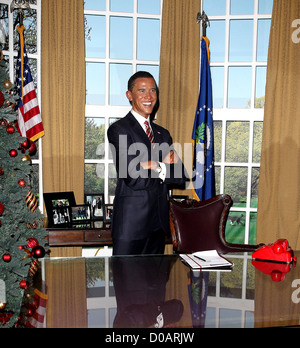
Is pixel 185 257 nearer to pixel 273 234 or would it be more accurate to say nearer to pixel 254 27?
pixel 273 234

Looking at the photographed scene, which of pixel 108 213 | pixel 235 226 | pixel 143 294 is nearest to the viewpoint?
pixel 143 294

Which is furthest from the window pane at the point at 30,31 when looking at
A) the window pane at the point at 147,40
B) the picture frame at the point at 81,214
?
the picture frame at the point at 81,214

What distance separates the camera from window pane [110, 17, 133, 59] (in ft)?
13.2

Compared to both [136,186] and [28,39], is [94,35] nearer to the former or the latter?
[28,39]

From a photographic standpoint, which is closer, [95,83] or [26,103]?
[26,103]

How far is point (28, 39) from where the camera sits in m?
3.79

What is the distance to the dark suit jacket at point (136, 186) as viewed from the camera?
2.32 m

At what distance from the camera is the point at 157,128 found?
8.81ft

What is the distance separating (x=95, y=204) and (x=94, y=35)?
2.07m

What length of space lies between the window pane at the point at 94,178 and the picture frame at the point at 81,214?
560mm

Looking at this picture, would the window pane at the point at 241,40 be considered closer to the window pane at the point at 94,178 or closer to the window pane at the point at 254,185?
the window pane at the point at 254,185

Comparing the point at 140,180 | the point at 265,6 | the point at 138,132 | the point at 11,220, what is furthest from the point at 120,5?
the point at 11,220

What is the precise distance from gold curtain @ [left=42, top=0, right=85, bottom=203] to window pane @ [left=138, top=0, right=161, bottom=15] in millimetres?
791

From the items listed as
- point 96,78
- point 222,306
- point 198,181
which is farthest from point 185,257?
point 96,78
